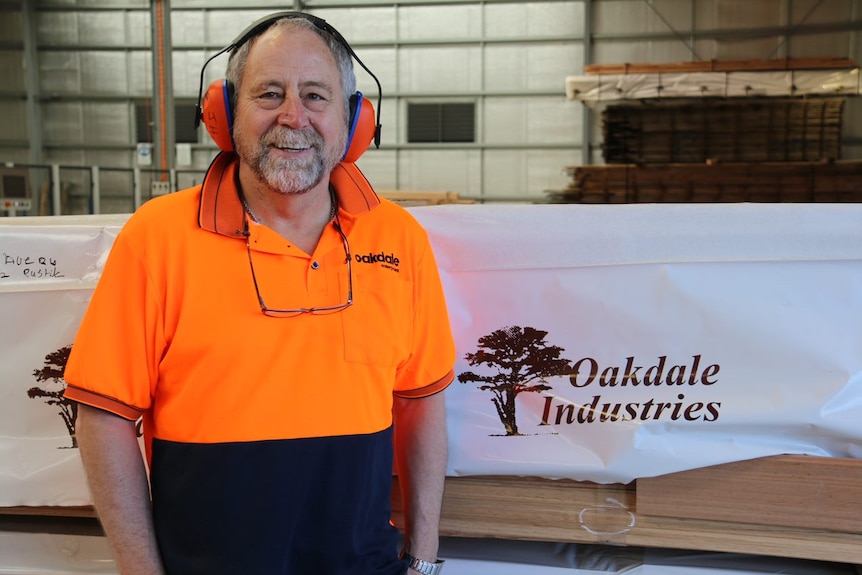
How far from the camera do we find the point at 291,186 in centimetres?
155

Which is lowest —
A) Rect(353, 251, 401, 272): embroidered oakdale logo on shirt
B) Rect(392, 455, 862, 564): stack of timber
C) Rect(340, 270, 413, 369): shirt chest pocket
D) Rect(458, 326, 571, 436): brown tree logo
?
Rect(392, 455, 862, 564): stack of timber

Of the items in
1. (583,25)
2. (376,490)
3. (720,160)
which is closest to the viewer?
(376,490)

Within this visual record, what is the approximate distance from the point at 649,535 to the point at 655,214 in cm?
73

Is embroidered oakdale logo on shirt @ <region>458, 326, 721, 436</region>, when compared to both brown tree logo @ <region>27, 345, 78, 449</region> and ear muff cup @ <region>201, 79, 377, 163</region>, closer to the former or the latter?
ear muff cup @ <region>201, 79, 377, 163</region>

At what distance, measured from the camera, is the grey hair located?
1.57 meters

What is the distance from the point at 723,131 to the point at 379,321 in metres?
10.2

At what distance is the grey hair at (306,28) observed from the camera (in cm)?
157

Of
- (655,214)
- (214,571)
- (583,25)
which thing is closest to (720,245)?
(655,214)

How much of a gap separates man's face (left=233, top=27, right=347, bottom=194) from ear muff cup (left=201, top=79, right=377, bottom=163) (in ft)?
0.09

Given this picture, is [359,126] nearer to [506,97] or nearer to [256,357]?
[256,357]

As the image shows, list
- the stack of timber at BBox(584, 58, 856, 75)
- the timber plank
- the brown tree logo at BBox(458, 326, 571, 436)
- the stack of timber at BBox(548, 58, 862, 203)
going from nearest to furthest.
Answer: the timber plank → the brown tree logo at BBox(458, 326, 571, 436) → the stack of timber at BBox(548, 58, 862, 203) → the stack of timber at BBox(584, 58, 856, 75)

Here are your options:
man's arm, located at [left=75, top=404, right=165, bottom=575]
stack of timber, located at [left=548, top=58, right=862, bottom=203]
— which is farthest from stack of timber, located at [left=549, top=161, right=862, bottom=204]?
man's arm, located at [left=75, top=404, right=165, bottom=575]


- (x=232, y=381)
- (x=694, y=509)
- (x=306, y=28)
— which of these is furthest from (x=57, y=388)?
(x=694, y=509)

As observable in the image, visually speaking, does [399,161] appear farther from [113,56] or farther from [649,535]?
[649,535]
